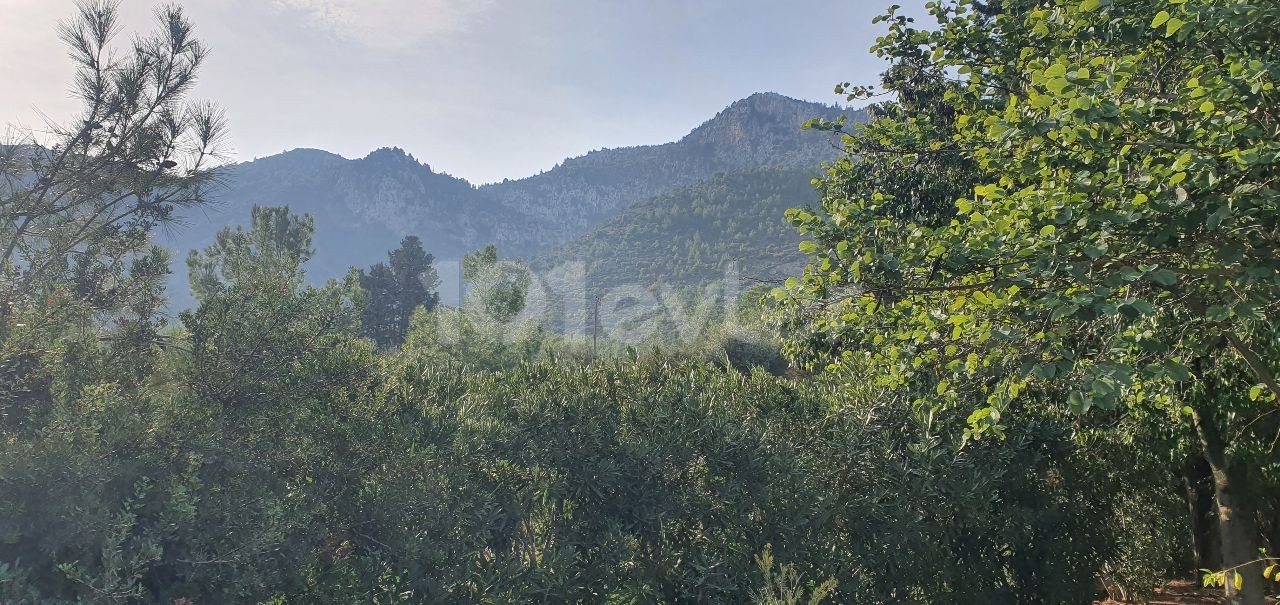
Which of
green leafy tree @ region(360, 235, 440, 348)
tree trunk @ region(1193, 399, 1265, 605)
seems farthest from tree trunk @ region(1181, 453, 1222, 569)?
green leafy tree @ region(360, 235, 440, 348)

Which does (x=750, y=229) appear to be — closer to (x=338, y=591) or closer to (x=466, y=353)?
(x=466, y=353)

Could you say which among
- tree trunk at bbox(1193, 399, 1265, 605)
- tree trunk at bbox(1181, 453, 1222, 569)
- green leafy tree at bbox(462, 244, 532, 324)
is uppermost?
green leafy tree at bbox(462, 244, 532, 324)

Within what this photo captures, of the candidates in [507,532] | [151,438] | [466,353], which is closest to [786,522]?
[507,532]

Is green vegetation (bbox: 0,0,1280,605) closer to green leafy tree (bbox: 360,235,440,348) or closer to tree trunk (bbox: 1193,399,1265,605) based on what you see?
tree trunk (bbox: 1193,399,1265,605)

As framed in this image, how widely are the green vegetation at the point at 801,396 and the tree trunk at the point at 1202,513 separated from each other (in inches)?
2.7

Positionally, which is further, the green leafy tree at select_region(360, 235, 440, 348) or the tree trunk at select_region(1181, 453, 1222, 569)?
the green leafy tree at select_region(360, 235, 440, 348)

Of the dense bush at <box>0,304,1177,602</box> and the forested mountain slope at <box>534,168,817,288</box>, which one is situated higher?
the forested mountain slope at <box>534,168,817,288</box>

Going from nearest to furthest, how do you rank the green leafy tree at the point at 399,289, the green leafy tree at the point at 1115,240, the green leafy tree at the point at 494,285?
the green leafy tree at the point at 1115,240 → the green leafy tree at the point at 494,285 → the green leafy tree at the point at 399,289

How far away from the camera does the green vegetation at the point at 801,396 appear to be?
4.62 meters

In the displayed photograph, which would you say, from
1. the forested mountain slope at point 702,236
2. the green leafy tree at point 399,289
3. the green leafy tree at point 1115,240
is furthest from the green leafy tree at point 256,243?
the forested mountain slope at point 702,236

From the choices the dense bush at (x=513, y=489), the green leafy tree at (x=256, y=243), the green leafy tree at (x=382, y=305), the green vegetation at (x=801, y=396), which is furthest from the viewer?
the green leafy tree at (x=382, y=305)

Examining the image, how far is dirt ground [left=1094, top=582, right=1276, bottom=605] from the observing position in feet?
32.6

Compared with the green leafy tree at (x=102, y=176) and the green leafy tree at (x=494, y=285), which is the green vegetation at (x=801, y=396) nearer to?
the green leafy tree at (x=102, y=176)

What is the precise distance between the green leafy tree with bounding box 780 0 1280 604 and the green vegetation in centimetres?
4
